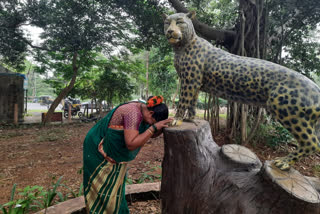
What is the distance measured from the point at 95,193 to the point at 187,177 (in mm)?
867

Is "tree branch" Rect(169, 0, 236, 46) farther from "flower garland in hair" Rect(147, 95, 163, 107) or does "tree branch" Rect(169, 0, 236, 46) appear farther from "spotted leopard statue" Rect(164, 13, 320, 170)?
"flower garland in hair" Rect(147, 95, 163, 107)

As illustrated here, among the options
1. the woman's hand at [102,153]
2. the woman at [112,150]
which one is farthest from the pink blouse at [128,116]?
the woman's hand at [102,153]

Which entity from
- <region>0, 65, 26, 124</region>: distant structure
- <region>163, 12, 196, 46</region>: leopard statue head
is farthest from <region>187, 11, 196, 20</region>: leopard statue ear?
<region>0, 65, 26, 124</region>: distant structure

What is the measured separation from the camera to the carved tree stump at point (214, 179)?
1.43 metres

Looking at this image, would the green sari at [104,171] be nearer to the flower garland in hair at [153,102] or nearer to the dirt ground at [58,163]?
the flower garland in hair at [153,102]

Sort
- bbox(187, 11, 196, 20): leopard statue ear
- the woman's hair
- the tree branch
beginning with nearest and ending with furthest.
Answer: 1. the woman's hair
2. bbox(187, 11, 196, 20): leopard statue ear
3. the tree branch

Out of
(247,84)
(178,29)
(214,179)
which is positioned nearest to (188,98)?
(247,84)

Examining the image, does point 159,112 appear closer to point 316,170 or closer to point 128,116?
point 128,116

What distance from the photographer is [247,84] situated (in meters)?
1.67

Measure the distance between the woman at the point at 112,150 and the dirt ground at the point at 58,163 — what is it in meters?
0.86

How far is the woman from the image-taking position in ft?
5.71

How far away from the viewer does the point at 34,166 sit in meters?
4.18

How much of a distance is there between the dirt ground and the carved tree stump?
96cm

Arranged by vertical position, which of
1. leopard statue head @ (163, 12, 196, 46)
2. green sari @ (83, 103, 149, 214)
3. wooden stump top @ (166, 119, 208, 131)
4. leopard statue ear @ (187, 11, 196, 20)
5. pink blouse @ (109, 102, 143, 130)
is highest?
leopard statue ear @ (187, 11, 196, 20)
